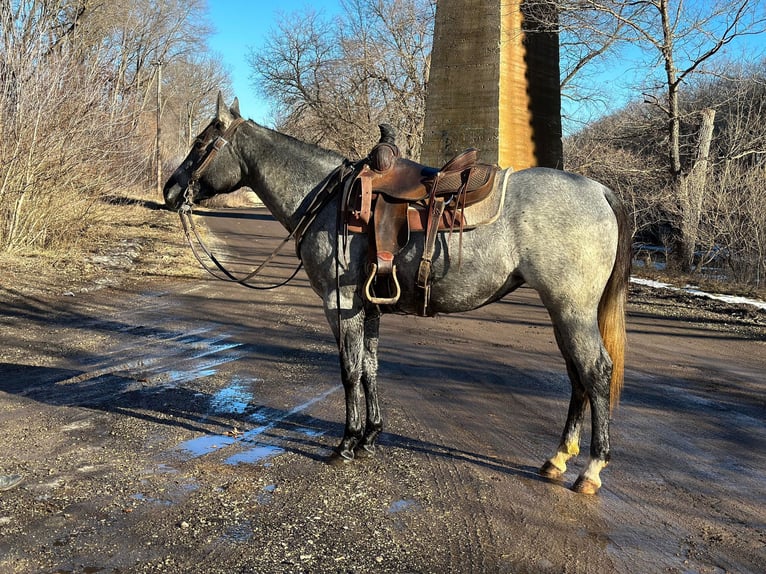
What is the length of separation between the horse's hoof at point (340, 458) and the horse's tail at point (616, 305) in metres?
1.83

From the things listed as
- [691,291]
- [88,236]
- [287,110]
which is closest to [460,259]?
[691,291]

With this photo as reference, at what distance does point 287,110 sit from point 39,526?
37573 millimetres

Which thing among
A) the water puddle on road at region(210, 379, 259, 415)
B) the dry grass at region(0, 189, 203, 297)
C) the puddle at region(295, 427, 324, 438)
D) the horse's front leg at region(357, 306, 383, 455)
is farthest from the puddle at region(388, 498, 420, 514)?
the dry grass at region(0, 189, 203, 297)

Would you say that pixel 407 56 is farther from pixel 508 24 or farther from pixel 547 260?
pixel 547 260

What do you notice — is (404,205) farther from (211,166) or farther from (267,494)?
(267,494)

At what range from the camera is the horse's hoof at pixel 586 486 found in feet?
13.0

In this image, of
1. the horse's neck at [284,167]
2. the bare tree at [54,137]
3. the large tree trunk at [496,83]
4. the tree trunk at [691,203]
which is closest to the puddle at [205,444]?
the horse's neck at [284,167]

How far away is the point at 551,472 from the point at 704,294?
10.5m

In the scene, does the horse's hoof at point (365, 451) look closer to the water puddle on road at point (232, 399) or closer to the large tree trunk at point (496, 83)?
the water puddle on road at point (232, 399)

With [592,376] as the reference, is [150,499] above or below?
below

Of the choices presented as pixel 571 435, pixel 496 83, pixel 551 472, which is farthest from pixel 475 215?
pixel 496 83

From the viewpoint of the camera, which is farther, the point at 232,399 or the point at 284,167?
the point at 232,399

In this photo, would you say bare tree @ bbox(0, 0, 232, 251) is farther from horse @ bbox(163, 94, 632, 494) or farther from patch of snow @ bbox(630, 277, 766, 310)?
patch of snow @ bbox(630, 277, 766, 310)

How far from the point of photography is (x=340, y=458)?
173 inches
